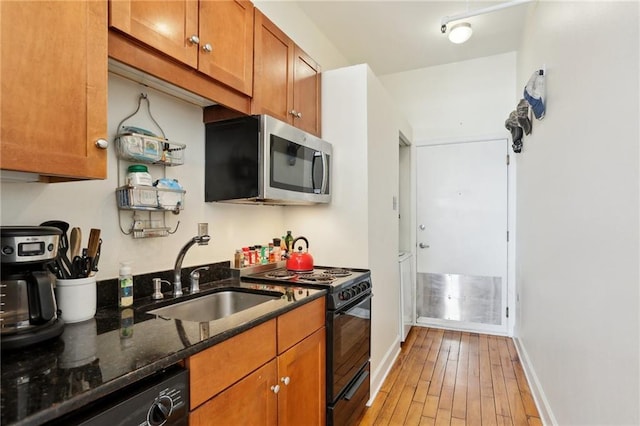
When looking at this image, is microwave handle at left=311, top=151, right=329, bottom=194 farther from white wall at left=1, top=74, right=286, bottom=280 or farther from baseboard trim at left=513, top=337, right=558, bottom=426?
baseboard trim at left=513, top=337, right=558, bottom=426

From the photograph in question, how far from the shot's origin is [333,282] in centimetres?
189

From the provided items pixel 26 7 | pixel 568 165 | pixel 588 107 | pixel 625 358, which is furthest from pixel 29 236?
pixel 568 165

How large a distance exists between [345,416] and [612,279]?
1.46m

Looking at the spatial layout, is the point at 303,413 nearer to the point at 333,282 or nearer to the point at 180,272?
the point at 333,282

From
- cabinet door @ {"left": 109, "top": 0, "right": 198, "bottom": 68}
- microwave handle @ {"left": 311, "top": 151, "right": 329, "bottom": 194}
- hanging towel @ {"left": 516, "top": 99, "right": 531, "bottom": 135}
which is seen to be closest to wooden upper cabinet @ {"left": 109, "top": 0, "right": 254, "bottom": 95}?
cabinet door @ {"left": 109, "top": 0, "right": 198, "bottom": 68}

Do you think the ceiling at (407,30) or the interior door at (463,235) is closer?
the ceiling at (407,30)

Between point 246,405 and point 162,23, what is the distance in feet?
4.75

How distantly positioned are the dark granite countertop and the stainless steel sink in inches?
10.2

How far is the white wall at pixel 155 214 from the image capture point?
47.5 inches

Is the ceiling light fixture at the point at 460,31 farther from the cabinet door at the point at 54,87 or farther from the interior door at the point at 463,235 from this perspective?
the cabinet door at the point at 54,87

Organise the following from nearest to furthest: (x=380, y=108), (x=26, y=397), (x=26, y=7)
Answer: (x=26, y=397) → (x=26, y=7) → (x=380, y=108)

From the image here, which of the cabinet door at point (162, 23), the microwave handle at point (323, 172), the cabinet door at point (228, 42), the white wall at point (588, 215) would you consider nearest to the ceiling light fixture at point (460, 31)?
the white wall at point (588, 215)

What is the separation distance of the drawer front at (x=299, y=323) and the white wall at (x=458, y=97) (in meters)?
2.91

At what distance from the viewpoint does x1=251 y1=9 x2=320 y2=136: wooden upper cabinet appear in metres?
1.84
